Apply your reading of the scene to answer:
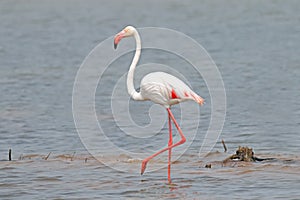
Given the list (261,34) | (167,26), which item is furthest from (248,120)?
(167,26)

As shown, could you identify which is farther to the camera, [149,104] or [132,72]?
[149,104]

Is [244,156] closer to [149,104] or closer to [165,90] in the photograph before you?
[165,90]

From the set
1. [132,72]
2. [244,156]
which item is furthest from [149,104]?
[132,72]

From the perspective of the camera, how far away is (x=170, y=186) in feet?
31.6

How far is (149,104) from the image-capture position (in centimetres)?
1486

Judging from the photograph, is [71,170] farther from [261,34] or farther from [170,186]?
[261,34]

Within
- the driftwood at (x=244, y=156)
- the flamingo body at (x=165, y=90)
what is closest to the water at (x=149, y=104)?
the driftwood at (x=244, y=156)

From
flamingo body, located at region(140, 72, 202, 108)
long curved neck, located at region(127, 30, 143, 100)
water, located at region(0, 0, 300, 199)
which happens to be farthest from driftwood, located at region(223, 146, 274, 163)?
long curved neck, located at region(127, 30, 143, 100)

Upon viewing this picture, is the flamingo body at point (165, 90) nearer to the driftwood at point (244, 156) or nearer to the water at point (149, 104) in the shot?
the water at point (149, 104)

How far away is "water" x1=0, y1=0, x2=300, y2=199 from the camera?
31.8ft

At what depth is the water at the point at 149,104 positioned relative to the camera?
9.69 metres

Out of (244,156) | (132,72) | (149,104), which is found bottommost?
(244,156)

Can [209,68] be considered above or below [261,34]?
below

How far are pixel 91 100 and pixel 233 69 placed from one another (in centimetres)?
430
